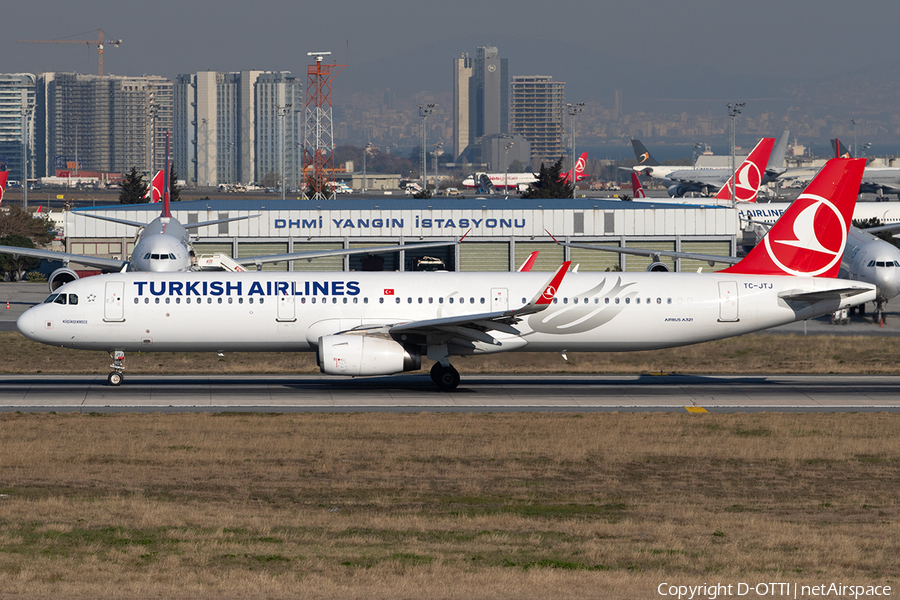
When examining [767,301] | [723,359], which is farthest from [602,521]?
[723,359]

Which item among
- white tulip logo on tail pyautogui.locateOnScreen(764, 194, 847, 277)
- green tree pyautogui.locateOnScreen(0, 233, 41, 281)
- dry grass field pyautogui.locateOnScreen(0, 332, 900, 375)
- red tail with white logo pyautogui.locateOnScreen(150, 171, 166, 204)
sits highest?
red tail with white logo pyautogui.locateOnScreen(150, 171, 166, 204)

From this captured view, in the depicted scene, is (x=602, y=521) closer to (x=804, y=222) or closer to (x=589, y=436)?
(x=589, y=436)

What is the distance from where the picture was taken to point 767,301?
1494 inches

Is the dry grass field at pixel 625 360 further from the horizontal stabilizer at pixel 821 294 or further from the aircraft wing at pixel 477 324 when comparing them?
the horizontal stabilizer at pixel 821 294

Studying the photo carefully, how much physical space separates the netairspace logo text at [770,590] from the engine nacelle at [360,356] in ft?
71.0

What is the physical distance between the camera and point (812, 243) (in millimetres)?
38750

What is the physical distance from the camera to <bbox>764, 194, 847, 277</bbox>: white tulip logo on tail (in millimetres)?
38719

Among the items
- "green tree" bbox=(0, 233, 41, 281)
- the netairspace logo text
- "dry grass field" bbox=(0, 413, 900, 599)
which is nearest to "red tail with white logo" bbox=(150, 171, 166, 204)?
"green tree" bbox=(0, 233, 41, 281)

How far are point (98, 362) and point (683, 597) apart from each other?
36.6m

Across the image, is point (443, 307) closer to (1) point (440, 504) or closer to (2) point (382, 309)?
(2) point (382, 309)

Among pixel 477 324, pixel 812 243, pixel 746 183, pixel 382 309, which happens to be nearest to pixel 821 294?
pixel 812 243

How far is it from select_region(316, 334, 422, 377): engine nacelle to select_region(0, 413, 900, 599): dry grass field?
341 centimetres

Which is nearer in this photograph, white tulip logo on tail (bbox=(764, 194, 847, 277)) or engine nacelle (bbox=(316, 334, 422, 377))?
engine nacelle (bbox=(316, 334, 422, 377))

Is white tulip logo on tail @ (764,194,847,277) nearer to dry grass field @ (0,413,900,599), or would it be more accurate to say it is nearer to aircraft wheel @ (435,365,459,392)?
dry grass field @ (0,413,900,599)
